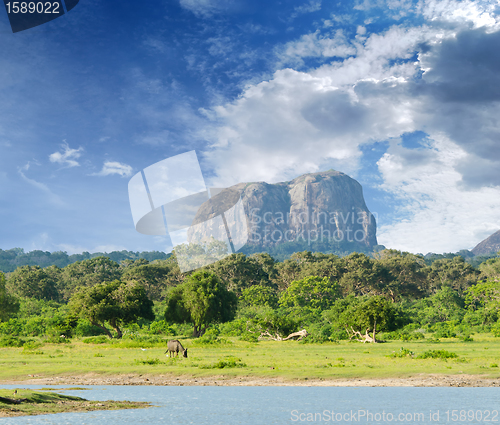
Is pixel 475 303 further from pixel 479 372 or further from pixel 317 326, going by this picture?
pixel 479 372

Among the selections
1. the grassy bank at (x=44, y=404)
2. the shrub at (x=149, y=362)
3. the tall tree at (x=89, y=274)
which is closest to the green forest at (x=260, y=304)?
the tall tree at (x=89, y=274)

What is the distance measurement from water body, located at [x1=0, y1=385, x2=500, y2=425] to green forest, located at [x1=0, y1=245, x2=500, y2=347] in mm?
20085

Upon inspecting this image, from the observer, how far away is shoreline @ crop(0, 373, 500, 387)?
17.2m

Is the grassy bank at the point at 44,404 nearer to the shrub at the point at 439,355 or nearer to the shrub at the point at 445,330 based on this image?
the shrub at the point at 439,355

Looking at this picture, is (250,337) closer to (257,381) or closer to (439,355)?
(439,355)

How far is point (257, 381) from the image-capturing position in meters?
18.2

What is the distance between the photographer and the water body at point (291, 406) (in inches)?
429

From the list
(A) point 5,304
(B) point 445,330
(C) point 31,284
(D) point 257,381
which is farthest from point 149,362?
(C) point 31,284

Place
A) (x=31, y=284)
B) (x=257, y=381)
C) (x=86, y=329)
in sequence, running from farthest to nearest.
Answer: (x=31, y=284)
(x=86, y=329)
(x=257, y=381)

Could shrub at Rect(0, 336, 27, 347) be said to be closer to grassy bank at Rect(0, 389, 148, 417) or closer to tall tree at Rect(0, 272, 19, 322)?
tall tree at Rect(0, 272, 19, 322)

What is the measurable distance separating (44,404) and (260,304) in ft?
182

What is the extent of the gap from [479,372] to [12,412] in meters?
17.8

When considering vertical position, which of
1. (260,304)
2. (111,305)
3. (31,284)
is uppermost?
(31,284)

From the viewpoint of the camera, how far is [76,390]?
16.1 metres
